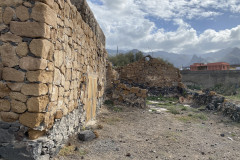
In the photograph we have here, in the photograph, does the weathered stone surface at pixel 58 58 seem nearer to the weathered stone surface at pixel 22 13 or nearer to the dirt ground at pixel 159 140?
the weathered stone surface at pixel 22 13

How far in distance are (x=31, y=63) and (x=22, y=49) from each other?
247 millimetres

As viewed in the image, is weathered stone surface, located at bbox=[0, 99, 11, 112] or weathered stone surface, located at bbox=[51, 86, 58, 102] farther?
weathered stone surface, located at bbox=[51, 86, 58, 102]

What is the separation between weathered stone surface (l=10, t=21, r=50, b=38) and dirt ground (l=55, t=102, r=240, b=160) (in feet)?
6.56

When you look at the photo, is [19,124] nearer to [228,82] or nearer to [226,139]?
[226,139]

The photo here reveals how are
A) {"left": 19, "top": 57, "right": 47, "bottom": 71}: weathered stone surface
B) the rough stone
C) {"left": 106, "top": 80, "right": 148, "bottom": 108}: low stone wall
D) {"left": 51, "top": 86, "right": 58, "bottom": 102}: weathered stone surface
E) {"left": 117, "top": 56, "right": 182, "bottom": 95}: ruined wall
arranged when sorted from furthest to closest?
1. {"left": 117, "top": 56, "right": 182, "bottom": 95}: ruined wall
2. {"left": 106, "top": 80, "right": 148, "bottom": 108}: low stone wall
3. the rough stone
4. {"left": 51, "top": 86, "right": 58, "bottom": 102}: weathered stone surface
5. {"left": 19, "top": 57, "right": 47, "bottom": 71}: weathered stone surface

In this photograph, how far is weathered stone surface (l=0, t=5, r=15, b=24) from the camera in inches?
111

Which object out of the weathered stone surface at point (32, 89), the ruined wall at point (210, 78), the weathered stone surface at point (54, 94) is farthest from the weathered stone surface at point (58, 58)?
the ruined wall at point (210, 78)

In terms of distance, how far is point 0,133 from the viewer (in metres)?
2.86

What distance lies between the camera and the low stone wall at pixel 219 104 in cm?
750

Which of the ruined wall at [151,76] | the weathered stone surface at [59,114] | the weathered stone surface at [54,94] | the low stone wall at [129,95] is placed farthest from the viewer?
the ruined wall at [151,76]

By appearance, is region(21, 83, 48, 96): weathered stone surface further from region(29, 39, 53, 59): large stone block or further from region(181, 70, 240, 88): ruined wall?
region(181, 70, 240, 88): ruined wall

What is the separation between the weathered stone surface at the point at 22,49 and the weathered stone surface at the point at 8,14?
0.39m

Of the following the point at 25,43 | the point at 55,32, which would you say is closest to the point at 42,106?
the point at 25,43

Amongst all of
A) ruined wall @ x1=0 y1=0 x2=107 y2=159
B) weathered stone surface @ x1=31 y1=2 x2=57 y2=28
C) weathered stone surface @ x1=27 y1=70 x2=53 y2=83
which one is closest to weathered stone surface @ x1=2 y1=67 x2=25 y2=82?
ruined wall @ x1=0 y1=0 x2=107 y2=159
